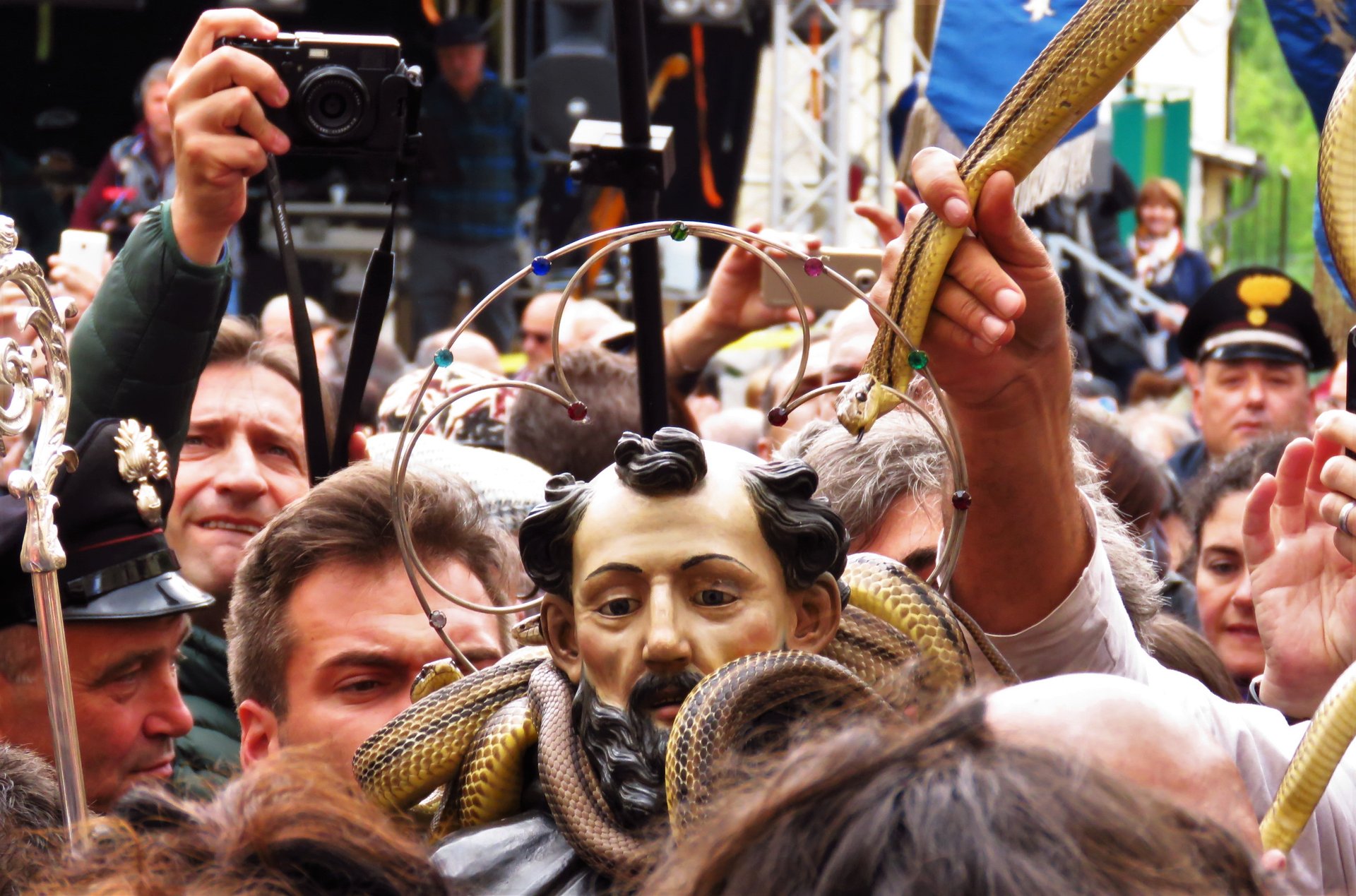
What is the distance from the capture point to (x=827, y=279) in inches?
141

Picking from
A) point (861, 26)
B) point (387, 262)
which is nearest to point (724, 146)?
point (861, 26)

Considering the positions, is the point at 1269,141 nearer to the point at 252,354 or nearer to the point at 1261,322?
the point at 1261,322

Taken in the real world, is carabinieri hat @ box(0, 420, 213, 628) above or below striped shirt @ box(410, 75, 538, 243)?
above

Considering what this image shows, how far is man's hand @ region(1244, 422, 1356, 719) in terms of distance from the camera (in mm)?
2508

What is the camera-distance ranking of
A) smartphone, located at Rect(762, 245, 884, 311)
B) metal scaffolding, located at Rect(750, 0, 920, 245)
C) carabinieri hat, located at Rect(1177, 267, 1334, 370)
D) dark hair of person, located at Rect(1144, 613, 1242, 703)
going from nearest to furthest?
dark hair of person, located at Rect(1144, 613, 1242, 703) → smartphone, located at Rect(762, 245, 884, 311) → carabinieri hat, located at Rect(1177, 267, 1334, 370) → metal scaffolding, located at Rect(750, 0, 920, 245)

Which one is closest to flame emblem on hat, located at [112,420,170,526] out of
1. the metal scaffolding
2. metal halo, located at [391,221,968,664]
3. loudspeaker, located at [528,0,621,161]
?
metal halo, located at [391,221,968,664]

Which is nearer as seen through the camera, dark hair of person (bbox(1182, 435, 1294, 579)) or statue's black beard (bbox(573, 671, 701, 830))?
statue's black beard (bbox(573, 671, 701, 830))

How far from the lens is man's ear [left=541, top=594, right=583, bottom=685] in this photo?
1.88m

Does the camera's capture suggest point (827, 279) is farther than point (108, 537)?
Yes

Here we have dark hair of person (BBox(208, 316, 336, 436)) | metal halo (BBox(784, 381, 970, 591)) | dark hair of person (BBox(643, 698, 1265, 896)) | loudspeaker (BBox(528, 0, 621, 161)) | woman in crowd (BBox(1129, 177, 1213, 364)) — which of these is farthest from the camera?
woman in crowd (BBox(1129, 177, 1213, 364))

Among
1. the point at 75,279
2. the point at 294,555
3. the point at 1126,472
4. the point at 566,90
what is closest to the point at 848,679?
the point at 294,555

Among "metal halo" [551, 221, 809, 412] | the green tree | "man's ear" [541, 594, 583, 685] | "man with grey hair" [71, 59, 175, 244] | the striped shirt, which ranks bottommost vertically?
the green tree

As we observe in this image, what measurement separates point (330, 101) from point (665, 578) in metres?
1.22

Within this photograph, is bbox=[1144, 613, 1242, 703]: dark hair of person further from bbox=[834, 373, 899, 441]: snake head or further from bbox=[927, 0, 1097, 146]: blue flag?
bbox=[927, 0, 1097, 146]: blue flag
